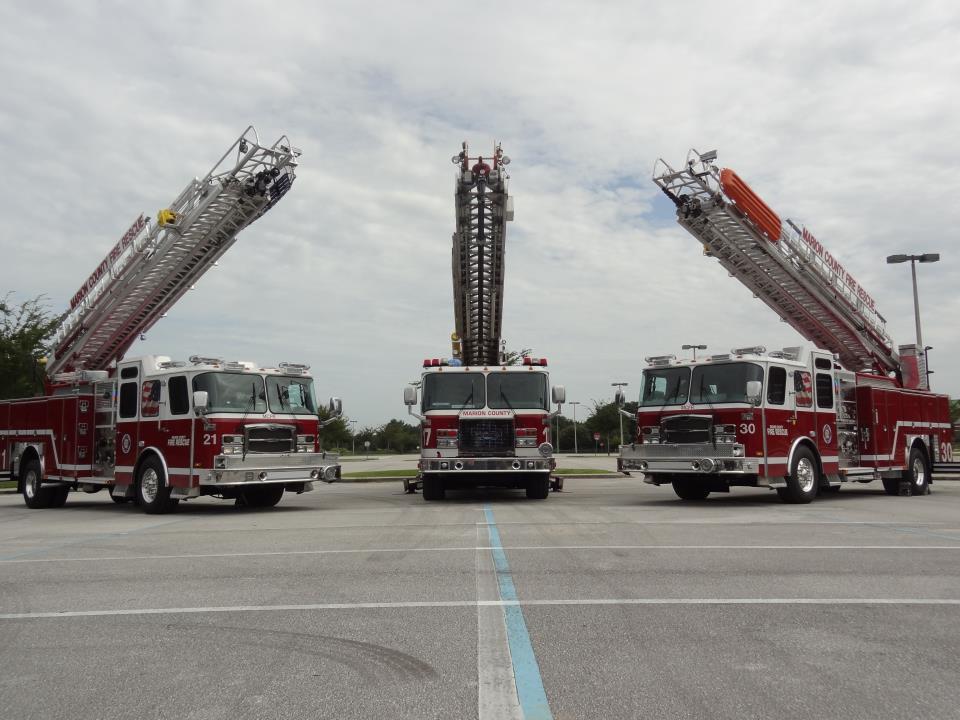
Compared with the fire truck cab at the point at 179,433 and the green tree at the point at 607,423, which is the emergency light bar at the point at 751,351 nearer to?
the fire truck cab at the point at 179,433

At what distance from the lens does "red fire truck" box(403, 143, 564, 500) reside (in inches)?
640

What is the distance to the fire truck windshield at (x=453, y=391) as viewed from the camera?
16.8 meters

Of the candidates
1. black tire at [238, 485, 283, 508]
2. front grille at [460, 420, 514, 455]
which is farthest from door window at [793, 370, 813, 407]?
black tire at [238, 485, 283, 508]

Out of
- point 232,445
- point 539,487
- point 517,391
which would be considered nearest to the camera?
point 232,445

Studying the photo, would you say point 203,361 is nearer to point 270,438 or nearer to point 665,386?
point 270,438

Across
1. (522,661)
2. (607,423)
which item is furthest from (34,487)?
(607,423)

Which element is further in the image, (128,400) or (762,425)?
(128,400)

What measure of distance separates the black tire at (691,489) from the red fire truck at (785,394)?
22 millimetres

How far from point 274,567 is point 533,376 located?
9.34 metres

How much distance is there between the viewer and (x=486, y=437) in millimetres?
16594

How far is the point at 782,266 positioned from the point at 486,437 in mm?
7161

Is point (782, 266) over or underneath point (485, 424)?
over

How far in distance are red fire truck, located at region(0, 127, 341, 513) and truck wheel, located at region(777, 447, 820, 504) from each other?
8.10 m

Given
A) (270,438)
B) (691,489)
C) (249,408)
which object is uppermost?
(249,408)
